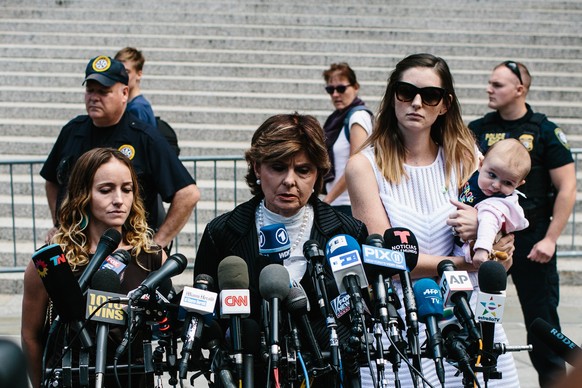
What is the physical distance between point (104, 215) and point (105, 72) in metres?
1.80

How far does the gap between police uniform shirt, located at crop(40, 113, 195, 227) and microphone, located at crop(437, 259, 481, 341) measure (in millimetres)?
2447

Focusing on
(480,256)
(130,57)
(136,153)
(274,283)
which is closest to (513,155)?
(480,256)

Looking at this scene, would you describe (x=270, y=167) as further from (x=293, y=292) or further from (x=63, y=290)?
(x=63, y=290)

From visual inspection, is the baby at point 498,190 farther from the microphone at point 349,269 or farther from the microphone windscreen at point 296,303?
the microphone windscreen at point 296,303

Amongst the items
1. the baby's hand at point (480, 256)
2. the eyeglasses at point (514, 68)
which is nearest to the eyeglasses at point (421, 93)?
the baby's hand at point (480, 256)

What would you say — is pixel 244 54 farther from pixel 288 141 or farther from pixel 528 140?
pixel 288 141

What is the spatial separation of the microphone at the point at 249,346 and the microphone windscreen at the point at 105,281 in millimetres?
440

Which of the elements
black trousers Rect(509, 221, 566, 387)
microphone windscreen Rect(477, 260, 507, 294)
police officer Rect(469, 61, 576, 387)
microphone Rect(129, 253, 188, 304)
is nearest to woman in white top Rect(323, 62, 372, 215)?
police officer Rect(469, 61, 576, 387)

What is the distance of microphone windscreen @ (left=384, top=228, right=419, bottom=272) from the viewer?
2840 millimetres

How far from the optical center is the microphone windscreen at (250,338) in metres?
2.52

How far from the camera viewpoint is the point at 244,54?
12695 millimetres

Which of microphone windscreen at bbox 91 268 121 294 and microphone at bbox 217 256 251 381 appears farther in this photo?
microphone windscreen at bbox 91 268 121 294

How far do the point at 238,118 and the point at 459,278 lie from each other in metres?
8.47

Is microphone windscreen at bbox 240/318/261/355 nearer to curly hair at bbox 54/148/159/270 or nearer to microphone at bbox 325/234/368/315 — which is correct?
microphone at bbox 325/234/368/315
